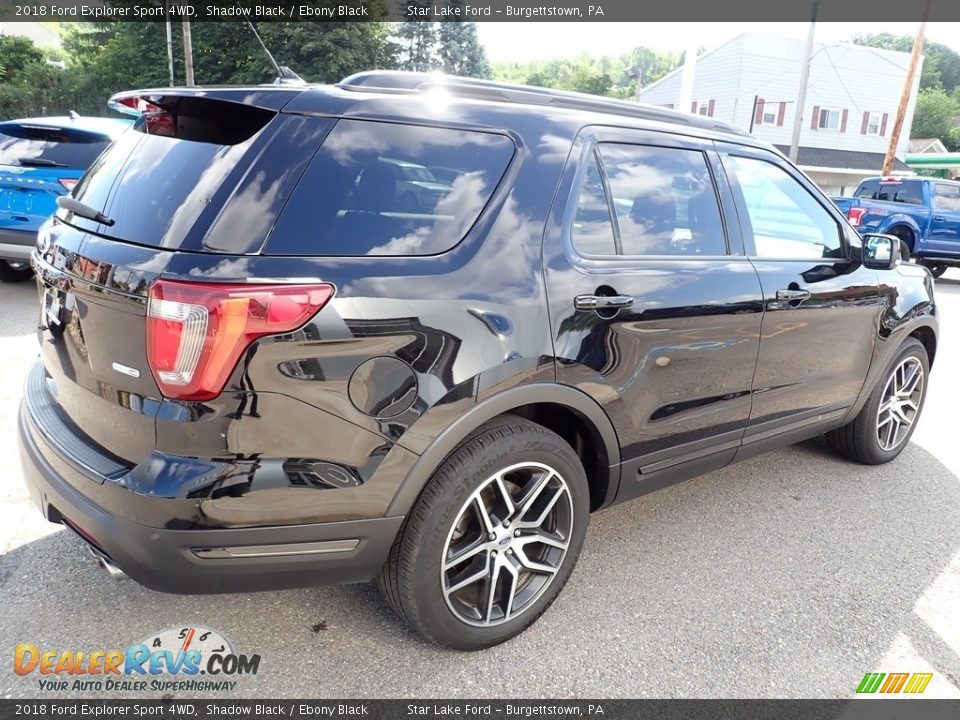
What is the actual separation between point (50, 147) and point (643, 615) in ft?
22.4

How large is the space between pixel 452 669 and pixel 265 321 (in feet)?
4.51

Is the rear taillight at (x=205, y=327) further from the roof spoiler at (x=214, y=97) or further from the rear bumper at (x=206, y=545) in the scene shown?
the roof spoiler at (x=214, y=97)

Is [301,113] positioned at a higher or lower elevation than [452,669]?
higher

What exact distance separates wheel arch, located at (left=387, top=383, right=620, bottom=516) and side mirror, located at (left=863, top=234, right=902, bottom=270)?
6.86ft

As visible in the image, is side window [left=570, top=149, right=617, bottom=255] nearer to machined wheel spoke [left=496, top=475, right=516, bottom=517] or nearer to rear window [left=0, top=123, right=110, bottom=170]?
machined wheel spoke [left=496, top=475, right=516, bottom=517]

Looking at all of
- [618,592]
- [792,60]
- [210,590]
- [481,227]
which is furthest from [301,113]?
[792,60]

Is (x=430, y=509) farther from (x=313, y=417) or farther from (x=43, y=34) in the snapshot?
(x=43, y=34)

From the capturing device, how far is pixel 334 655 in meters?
2.45

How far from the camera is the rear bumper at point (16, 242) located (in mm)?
6758

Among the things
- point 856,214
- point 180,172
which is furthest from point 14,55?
point 180,172

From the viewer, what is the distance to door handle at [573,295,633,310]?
2467 millimetres

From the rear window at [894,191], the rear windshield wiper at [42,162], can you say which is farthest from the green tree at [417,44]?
the rear windshield wiper at [42,162]

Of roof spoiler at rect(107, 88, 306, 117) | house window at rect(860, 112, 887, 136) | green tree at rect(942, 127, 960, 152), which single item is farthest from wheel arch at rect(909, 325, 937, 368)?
green tree at rect(942, 127, 960, 152)

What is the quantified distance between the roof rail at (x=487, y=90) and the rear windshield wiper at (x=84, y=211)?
0.85 metres
